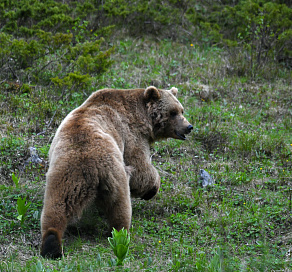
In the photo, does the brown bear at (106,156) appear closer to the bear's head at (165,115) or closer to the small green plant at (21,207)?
the bear's head at (165,115)

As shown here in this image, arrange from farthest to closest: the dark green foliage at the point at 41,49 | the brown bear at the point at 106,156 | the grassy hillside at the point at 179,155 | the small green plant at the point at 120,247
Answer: the dark green foliage at the point at 41,49 → the grassy hillside at the point at 179,155 → the brown bear at the point at 106,156 → the small green plant at the point at 120,247

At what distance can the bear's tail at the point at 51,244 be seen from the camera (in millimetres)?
4023

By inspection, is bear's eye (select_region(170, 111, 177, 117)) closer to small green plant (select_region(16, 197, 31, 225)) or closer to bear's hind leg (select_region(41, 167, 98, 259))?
bear's hind leg (select_region(41, 167, 98, 259))

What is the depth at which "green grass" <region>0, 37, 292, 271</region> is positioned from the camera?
456 centimetres

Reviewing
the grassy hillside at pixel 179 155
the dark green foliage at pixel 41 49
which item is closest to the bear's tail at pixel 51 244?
the grassy hillside at pixel 179 155

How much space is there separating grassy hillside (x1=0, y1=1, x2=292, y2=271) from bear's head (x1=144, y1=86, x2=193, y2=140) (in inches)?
38.8

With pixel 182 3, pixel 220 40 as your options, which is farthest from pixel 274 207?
pixel 182 3

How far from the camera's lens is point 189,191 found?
6664 mm

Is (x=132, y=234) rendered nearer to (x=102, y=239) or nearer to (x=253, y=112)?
(x=102, y=239)

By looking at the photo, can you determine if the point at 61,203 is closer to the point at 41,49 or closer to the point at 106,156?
the point at 106,156

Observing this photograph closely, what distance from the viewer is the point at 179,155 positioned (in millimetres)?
7988

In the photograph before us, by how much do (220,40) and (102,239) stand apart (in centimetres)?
944

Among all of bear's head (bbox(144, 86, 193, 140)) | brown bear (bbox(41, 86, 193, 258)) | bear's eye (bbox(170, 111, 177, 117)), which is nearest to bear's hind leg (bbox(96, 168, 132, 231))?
brown bear (bbox(41, 86, 193, 258))

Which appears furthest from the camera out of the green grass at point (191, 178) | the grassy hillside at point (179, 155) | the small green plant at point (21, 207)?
the small green plant at point (21, 207)
